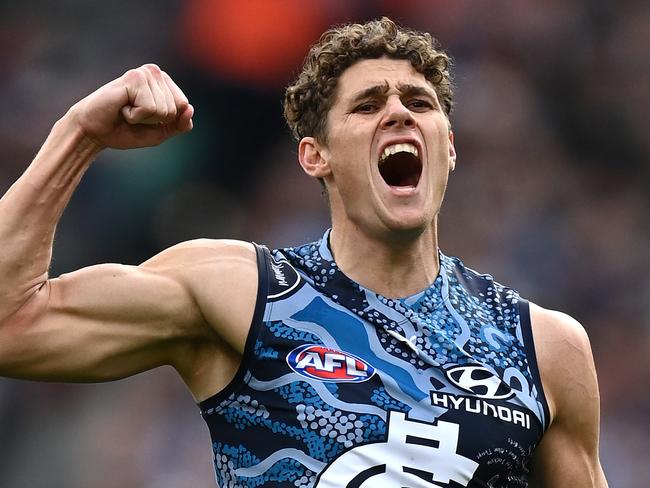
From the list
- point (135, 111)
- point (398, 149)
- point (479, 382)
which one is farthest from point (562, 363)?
point (135, 111)

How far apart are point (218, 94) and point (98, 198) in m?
1.29

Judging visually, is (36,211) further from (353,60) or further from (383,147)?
(353,60)

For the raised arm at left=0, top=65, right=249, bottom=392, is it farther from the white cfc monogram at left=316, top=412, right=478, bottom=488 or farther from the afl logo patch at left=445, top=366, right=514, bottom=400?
the afl logo patch at left=445, top=366, right=514, bottom=400

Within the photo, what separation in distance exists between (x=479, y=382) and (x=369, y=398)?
360 mm

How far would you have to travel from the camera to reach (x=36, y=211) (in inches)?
131

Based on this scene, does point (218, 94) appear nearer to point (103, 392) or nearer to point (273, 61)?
point (273, 61)

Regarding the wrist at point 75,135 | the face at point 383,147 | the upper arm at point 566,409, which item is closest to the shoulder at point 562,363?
the upper arm at point 566,409

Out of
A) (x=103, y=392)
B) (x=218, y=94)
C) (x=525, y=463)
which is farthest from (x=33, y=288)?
(x=218, y=94)

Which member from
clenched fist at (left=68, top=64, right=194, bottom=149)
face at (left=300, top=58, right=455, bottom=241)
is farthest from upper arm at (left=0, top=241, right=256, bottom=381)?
face at (left=300, top=58, right=455, bottom=241)

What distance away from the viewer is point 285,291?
142 inches

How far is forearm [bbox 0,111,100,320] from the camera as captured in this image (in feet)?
10.8

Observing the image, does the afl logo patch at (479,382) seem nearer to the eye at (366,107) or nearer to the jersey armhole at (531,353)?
the jersey armhole at (531,353)

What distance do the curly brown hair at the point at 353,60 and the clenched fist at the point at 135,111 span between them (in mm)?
805

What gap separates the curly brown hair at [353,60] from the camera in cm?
407
